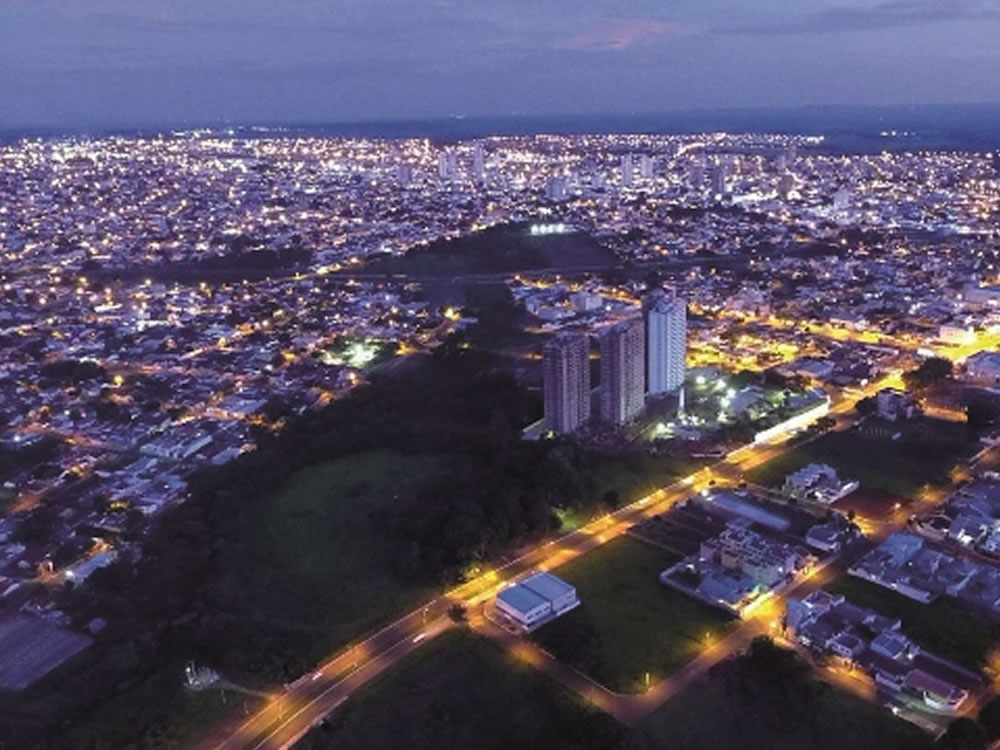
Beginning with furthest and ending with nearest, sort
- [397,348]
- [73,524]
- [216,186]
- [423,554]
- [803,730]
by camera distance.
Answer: [216,186] → [397,348] → [73,524] → [423,554] → [803,730]

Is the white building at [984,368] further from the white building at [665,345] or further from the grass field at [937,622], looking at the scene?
the grass field at [937,622]

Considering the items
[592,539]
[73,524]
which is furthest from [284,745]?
[73,524]

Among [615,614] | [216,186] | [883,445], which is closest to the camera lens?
[615,614]

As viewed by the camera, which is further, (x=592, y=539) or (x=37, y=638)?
(x=592, y=539)

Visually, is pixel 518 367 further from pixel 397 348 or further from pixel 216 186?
pixel 216 186

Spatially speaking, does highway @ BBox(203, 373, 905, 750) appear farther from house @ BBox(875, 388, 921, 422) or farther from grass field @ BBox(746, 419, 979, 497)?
house @ BBox(875, 388, 921, 422)

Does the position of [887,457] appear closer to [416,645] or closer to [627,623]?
[627,623]
